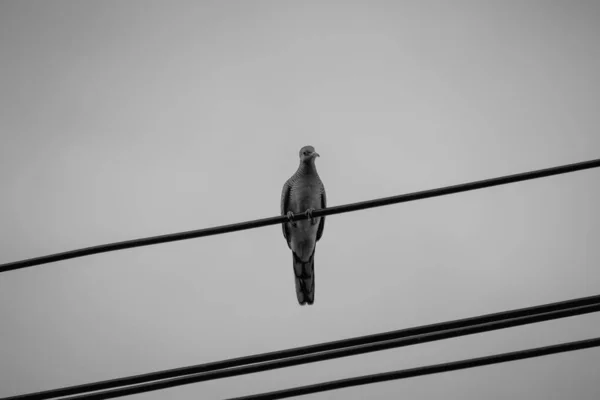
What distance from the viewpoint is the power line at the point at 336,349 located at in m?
2.77

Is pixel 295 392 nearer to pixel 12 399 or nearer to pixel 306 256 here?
pixel 12 399

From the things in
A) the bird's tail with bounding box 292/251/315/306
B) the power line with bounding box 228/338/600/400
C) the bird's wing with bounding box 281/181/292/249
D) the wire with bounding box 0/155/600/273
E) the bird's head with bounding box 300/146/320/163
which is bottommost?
the power line with bounding box 228/338/600/400

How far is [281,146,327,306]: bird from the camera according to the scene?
7.44m

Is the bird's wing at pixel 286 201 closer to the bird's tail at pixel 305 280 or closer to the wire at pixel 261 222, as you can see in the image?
the bird's tail at pixel 305 280

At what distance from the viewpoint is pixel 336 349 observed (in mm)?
2830

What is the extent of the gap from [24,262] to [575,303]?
3.16 metres

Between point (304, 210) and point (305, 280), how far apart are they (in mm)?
1153

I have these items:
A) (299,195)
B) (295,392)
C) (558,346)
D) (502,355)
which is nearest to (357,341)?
(295,392)

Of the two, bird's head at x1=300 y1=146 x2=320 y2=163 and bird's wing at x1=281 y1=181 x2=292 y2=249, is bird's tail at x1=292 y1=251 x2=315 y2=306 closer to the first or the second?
bird's wing at x1=281 y1=181 x2=292 y2=249

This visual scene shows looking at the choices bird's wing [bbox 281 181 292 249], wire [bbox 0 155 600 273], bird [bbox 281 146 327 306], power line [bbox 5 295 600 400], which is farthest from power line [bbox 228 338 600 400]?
bird's wing [bbox 281 181 292 249]

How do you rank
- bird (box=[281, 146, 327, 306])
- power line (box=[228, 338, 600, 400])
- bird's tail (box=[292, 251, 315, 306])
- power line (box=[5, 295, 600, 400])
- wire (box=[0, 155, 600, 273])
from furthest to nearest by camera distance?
bird's tail (box=[292, 251, 315, 306])
bird (box=[281, 146, 327, 306])
wire (box=[0, 155, 600, 273])
power line (box=[5, 295, 600, 400])
power line (box=[228, 338, 600, 400])

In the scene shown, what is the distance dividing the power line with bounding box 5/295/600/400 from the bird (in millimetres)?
4487

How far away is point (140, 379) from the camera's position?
2.86 m

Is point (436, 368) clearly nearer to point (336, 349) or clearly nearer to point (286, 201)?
point (336, 349)
